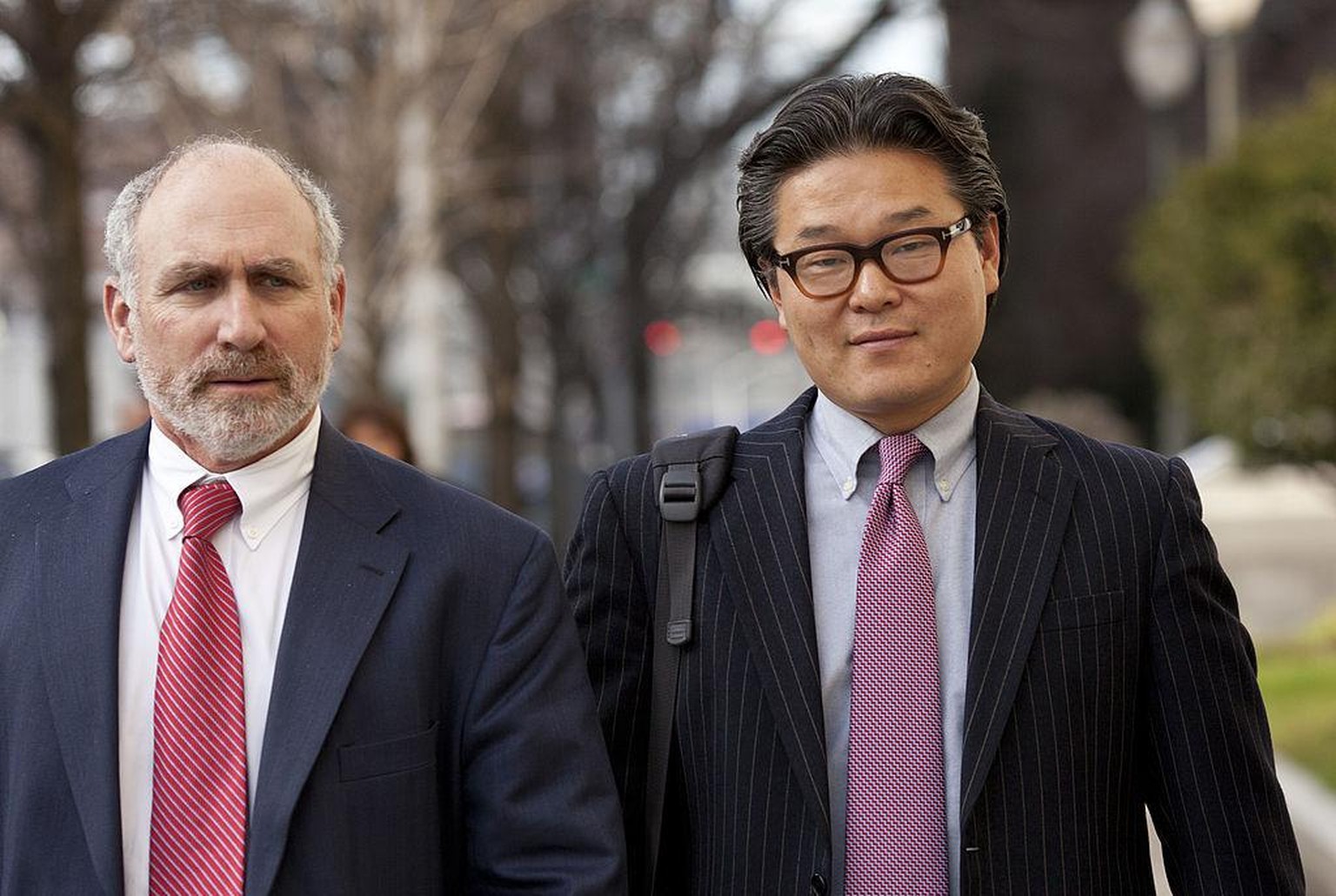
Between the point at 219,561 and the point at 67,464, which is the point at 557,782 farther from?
the point at 67,464

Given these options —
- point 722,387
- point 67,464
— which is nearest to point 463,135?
point 67,464

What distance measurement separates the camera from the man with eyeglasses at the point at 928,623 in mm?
3074

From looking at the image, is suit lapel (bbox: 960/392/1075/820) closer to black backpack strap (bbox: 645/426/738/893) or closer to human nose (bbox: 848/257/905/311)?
human nose (bbox: 848/257/905/311)

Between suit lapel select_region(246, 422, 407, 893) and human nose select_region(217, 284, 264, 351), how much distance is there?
0.29m

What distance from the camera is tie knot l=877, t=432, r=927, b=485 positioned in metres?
3.22

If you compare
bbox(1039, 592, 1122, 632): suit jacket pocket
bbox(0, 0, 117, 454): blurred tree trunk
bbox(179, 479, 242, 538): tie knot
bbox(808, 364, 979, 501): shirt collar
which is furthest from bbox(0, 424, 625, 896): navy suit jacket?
bbox(0, 0, 117, 454): blurred tree trunk

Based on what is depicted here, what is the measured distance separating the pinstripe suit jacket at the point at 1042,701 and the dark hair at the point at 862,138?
37 centimetres

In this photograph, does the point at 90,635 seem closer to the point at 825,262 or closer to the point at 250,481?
the point at 250,481

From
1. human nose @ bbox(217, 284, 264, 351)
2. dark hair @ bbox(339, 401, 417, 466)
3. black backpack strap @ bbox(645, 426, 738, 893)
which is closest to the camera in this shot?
human nose @ bbox(217, 284, 264, 351)

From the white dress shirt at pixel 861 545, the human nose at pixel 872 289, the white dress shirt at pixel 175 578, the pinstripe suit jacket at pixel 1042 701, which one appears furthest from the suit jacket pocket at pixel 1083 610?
the white dress shirt at pixel 175 578

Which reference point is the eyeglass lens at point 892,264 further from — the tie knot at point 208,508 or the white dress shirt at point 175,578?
the tie knot at point 208,508

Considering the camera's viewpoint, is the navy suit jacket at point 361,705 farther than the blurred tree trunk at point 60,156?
No

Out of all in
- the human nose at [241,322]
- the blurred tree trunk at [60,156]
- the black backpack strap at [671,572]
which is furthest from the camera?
the blurred tree trunk at [60,156]

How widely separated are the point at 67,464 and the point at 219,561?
39 cm
